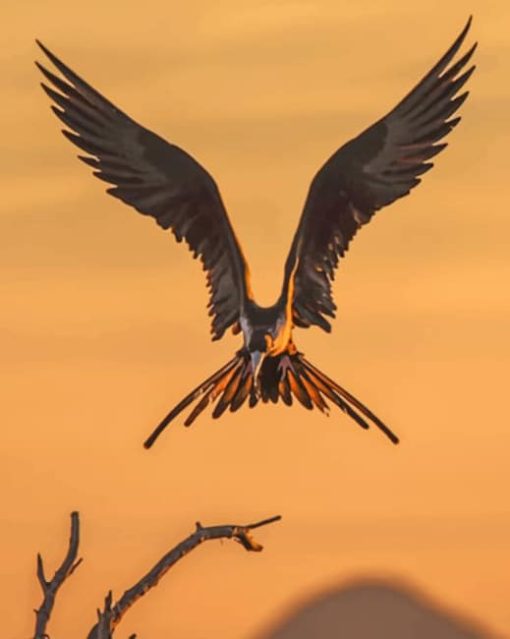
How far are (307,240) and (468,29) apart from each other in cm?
340

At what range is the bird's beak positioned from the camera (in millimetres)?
28217

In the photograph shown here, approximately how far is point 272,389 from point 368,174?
4373 mm

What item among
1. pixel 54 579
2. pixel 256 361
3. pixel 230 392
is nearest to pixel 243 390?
pixel 230 392

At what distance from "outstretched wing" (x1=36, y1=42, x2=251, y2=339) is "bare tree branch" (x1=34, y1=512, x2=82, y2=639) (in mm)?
5556

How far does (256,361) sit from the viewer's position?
28.4 meters

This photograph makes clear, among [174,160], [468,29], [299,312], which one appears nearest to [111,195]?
[174,160]

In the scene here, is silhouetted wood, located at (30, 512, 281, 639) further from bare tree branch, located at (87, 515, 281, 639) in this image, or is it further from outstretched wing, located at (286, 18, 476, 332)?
outstretched wing, located at (286, 18, 476, 332)

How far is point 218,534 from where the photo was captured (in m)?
27.3

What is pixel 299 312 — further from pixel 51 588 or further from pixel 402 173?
pixel 51 588

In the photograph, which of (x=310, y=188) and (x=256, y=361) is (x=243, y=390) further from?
(x=310, y=188)

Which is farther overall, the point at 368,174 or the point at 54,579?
the point at 368,174

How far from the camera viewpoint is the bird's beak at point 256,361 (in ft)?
92.6

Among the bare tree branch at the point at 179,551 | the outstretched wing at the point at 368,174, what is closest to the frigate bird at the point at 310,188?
the outstretched wing at the point at 368,174

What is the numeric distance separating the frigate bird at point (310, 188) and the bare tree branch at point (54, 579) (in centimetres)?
458
